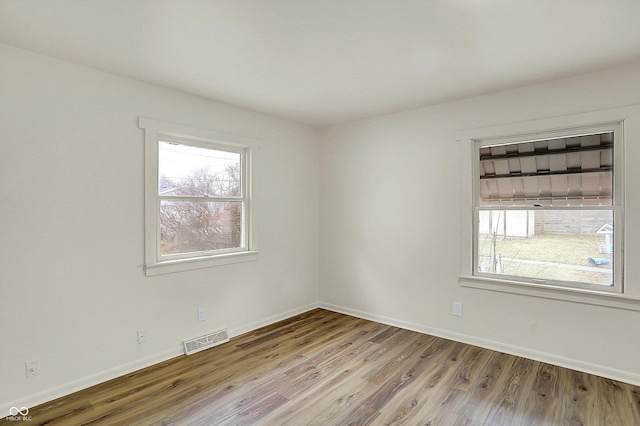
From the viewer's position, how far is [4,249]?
224 centimetres

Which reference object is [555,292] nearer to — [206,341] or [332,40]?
[332,40]

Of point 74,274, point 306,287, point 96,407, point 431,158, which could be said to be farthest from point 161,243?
point 431,158

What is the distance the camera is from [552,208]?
302 cm

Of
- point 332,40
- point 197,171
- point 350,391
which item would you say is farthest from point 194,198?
point 350,391

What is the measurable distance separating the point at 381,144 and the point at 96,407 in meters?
3.57

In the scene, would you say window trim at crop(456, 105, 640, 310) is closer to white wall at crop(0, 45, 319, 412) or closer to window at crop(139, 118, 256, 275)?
window at crop(139, 118, 256, 275)

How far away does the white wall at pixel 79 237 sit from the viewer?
2281 mm

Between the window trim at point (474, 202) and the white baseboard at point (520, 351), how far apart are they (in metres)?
0.51

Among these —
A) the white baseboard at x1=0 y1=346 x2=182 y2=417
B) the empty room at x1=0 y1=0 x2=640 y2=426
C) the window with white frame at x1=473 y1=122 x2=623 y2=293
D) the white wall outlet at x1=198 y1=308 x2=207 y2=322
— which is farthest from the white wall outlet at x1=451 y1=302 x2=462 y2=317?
the white baseboard at x1=0 y1=346 x2=182 y2=417

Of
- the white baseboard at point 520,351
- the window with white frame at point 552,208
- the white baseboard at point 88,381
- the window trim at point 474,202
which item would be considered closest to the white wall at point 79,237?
the white baseboard at point 88,381

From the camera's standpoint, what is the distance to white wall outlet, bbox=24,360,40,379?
2318 mm

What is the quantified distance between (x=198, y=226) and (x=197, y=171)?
1.81ft

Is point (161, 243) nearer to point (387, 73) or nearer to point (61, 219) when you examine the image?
point (61, 219)

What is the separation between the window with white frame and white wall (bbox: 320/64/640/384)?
159 mm
